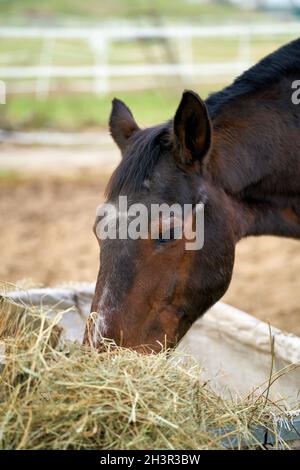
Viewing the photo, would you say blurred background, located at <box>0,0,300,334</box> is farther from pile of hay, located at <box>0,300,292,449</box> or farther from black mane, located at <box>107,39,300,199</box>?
pile of hay, located at <box>0,300,292,449</box>

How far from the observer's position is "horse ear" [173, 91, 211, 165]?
8.17ft

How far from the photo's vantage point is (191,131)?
8.44 feet

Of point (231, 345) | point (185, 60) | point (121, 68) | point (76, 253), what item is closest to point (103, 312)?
point (231, 345)

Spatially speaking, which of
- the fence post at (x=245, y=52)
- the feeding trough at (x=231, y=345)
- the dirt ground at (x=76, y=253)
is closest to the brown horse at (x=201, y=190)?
the feeding trough at (x=231, y=345)

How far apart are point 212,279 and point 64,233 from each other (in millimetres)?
4259

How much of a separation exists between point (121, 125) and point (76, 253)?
3275mm

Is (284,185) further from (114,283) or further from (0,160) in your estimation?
(0,160)

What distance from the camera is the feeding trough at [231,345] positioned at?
3064 mm

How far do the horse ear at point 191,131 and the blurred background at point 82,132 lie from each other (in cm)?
137

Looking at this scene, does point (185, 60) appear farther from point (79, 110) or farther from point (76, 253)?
point (76, 253)

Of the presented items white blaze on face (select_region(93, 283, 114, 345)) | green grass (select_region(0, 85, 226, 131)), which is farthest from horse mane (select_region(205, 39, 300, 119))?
green grass (select_region(0, 85, 226, 131))

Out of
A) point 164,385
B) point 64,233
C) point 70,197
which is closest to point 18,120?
point 70,197

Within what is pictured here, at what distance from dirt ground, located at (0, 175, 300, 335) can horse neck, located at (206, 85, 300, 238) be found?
187 cm

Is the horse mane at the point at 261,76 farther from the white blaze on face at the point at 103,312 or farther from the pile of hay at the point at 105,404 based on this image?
the pile of hay at the point at 105,404
